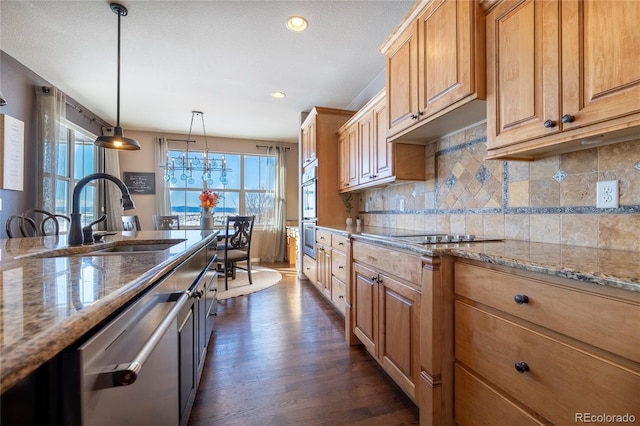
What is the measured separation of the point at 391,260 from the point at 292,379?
3.18 ft

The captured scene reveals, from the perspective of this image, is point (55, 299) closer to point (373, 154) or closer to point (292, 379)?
point (292, 379)

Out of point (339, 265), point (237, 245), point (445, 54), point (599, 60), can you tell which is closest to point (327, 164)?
point (339, 265)

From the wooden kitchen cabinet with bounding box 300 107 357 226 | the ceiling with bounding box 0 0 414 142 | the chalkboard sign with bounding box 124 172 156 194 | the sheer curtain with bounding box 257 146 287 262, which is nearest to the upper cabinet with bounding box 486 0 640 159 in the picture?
the ceiling with bounding box 0 0 414 142

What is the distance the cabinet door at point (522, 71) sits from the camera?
110cm

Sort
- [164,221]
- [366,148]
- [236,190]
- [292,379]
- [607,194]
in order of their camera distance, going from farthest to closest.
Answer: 1. [236,190]
2. [164,221]
3. [366,148]
4. [292,379]
5. [607,194]

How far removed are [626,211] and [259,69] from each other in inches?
126

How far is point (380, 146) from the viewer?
8.37 ft

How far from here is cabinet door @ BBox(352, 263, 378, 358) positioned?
5.98 feet

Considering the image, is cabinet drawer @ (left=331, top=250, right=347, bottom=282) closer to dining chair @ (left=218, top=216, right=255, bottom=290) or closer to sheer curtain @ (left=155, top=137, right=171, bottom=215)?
dining chair @ (left=218, top=216, right=255, bottom=290)

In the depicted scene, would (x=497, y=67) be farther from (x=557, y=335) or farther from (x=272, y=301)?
(x=272, y=301)

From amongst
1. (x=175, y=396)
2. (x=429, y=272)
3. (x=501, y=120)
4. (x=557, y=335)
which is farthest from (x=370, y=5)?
(x=175, y=396)

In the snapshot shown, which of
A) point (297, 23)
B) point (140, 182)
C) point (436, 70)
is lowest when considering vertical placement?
point (140, 182)

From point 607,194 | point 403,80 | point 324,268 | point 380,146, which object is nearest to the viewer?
point 607,194

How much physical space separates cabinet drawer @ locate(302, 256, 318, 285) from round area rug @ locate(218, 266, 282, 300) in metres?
0.49
